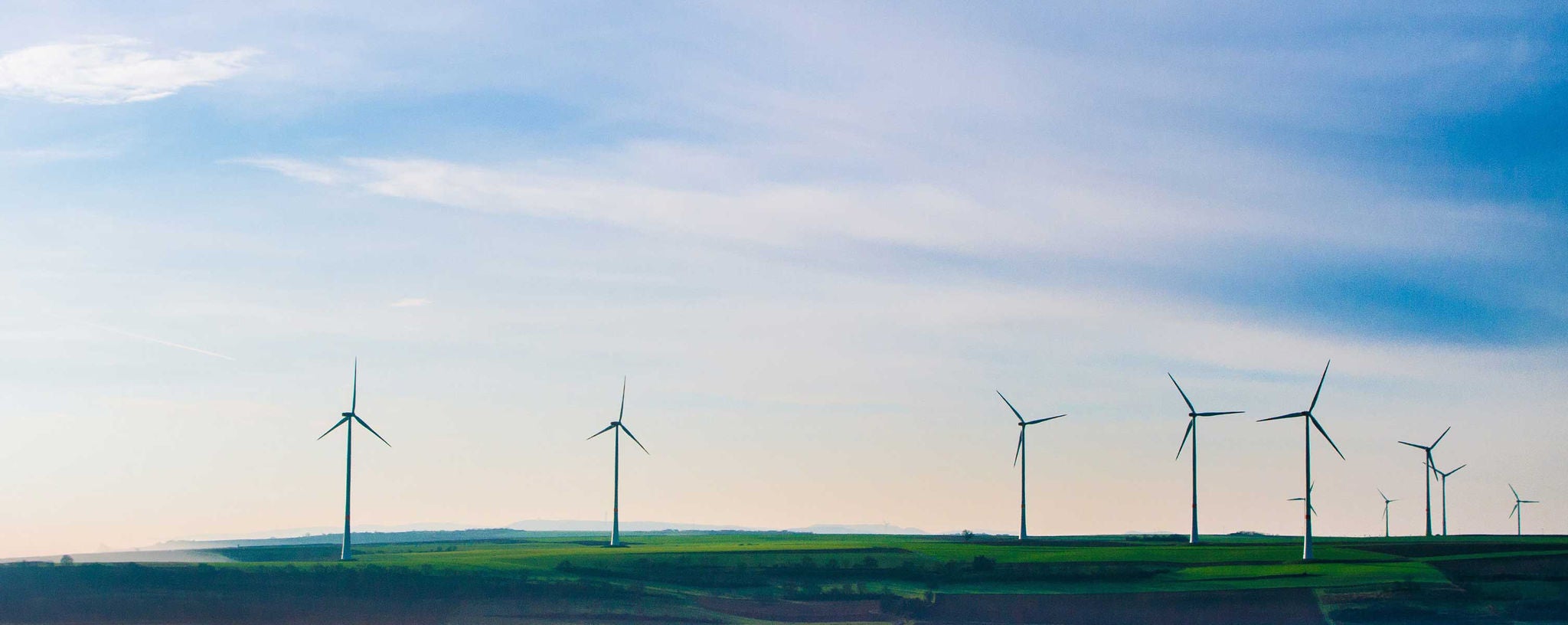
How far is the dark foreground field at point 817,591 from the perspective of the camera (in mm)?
104125

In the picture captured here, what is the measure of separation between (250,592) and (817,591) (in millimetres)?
40776

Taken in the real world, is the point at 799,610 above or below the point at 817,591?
below

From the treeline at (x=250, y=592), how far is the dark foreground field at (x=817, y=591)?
217mm

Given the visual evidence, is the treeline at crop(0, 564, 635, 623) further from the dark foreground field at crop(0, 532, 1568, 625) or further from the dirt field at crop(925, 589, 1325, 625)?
the dirt field at crop(925, 589, 1325, 625)

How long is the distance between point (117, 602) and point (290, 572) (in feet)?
53.3

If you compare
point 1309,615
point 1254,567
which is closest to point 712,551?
point 1254,567

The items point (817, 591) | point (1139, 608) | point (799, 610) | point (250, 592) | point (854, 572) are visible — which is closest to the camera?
point (1139, 608)

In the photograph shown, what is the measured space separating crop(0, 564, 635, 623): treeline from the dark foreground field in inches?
8.6

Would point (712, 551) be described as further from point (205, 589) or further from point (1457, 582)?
point (1457, 582)

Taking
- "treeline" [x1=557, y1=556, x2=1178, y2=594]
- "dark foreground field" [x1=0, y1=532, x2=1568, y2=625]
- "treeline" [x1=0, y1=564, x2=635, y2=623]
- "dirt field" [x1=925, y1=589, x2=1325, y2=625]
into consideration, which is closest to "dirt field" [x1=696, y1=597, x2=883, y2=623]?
"dark foreground field" [x1=0, y1=532, x2=1568, y2=625]

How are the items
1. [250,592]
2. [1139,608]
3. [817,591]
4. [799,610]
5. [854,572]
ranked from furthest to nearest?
[854,572]
[817,591]
[250,592]
[799,610]
[1139,608]

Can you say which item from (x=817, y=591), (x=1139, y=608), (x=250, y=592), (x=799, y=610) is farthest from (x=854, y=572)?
(x=250, y=592)

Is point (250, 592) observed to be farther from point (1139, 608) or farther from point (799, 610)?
point (1139, 608)

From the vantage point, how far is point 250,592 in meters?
111
